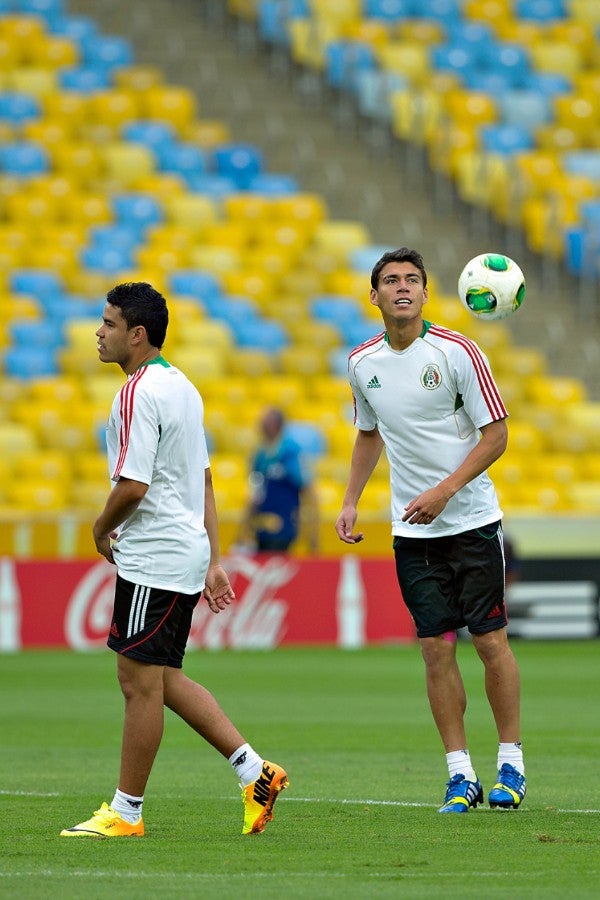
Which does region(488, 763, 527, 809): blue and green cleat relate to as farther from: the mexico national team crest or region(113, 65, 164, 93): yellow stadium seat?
region(113, 65, 164, 93): yellow stadium seat

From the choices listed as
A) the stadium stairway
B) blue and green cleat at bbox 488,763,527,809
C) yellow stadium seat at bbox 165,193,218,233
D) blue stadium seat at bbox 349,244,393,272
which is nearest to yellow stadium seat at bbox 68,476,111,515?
yellow stadium seat at bbox 165,193,218,233

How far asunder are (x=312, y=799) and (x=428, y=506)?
1.55 meters

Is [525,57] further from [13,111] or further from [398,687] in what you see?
[398,687]

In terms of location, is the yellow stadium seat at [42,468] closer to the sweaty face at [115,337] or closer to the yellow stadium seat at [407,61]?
the yellow stadium seat at [407,61]

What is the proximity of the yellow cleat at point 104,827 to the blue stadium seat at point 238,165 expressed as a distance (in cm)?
2076

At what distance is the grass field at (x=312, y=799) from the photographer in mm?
5957

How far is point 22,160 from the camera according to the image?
25500 mm

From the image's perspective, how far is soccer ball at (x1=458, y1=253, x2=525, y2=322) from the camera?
321 inches

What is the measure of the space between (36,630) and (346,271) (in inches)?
362

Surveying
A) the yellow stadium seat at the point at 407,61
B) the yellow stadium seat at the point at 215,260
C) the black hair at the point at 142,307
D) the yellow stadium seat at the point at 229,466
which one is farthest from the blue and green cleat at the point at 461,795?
the yellow stadium seat at the point at 407,61

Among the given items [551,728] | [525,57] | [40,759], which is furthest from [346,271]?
[40,759]

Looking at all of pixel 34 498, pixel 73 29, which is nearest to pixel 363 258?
pixel 73 29

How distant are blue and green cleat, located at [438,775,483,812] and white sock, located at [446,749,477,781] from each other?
0.08ft

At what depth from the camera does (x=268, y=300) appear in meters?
25.3
